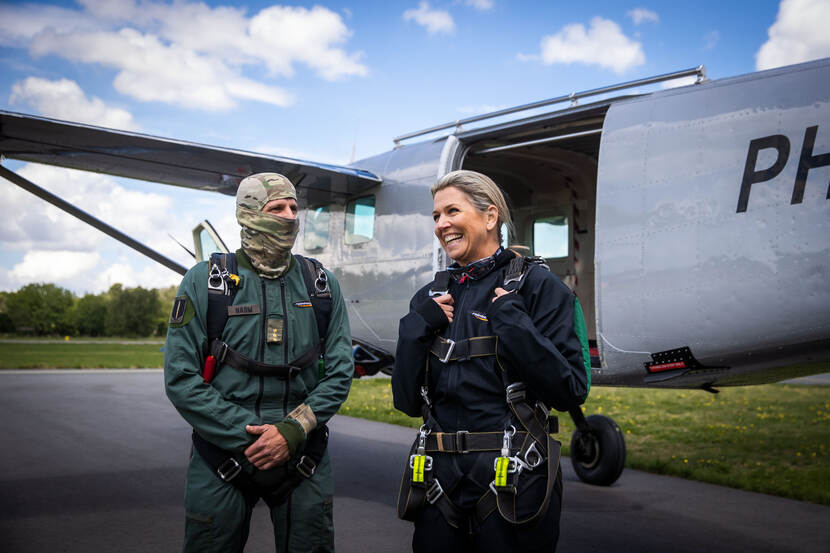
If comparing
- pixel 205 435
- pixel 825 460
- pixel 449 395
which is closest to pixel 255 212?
pixel 205 435

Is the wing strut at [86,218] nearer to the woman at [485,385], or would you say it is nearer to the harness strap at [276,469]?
the harness strap at [276,469]

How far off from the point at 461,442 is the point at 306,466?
864mm

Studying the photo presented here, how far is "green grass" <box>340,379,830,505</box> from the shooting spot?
23.9 feet

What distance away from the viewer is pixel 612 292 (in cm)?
493

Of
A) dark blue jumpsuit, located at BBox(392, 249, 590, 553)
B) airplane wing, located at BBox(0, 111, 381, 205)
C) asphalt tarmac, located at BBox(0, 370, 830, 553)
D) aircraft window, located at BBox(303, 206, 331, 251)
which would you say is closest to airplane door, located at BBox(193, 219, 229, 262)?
airplane wing, located at BBox(0, 111, 381, 205)

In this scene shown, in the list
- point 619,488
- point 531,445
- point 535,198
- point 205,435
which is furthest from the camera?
point 535,198

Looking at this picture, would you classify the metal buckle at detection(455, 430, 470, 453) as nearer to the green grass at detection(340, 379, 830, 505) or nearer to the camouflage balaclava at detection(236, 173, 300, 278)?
the camouflage balaclava at detection(236, 173, 300, 278)

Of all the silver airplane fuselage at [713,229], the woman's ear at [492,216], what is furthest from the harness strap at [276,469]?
the silver airplane fuselage at [713,229]

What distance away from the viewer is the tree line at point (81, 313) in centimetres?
7006

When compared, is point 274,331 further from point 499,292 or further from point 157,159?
point 157,159

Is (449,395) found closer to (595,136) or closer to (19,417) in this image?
(595,136)

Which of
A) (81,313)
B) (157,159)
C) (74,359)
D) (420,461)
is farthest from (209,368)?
(81,313)

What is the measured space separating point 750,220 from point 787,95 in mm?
881

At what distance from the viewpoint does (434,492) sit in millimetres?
2246
